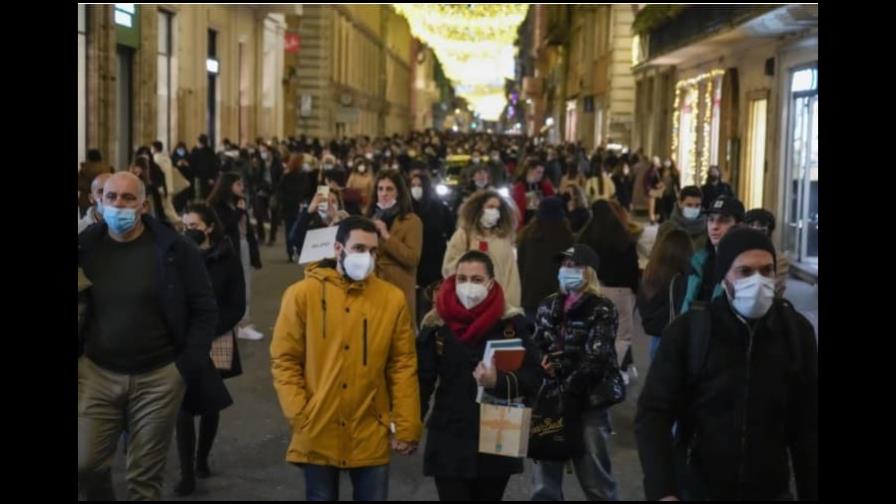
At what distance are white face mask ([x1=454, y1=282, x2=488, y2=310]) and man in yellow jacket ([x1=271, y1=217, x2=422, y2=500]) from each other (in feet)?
0.91

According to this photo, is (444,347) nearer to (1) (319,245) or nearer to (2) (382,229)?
(1) (319,245)

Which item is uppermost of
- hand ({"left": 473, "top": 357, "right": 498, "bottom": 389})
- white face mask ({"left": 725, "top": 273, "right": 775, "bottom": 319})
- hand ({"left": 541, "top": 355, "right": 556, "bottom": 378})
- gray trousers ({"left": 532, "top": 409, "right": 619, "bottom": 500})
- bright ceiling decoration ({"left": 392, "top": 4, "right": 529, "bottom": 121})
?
bright ceiling decoration ({"left": 392, "top": 4, "right": 529, "bottom": 121})

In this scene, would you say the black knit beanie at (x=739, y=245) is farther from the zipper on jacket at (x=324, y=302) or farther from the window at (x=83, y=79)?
the window at (x=83, y=79)

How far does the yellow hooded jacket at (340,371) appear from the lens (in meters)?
5.66

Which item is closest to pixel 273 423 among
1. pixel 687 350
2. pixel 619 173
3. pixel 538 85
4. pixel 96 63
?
pixel 687 350

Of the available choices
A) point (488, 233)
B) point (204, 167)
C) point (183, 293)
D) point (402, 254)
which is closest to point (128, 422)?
point (183, 293)

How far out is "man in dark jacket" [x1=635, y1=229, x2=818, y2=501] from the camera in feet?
14.2

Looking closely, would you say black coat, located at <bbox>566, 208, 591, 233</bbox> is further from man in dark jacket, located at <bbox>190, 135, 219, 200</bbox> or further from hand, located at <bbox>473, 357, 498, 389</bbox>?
man in dark jacket, located at <bbox>190, 135, 219, 200</bbox>

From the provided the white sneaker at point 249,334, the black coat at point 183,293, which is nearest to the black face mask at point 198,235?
the black coat at point 183,293

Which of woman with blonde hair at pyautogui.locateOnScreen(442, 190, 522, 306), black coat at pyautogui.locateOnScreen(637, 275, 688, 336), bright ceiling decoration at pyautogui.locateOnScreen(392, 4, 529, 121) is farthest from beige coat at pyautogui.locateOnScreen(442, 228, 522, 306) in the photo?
bright ceiling decoration at pyautogui.locateOnScreen(392, 4, 529, 121)

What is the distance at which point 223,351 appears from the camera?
306 inches

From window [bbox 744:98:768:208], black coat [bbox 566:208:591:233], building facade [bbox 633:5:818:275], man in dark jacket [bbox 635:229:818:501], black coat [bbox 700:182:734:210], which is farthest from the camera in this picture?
A: window [bbox 744:98:768:208]

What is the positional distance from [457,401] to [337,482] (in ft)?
2.01
